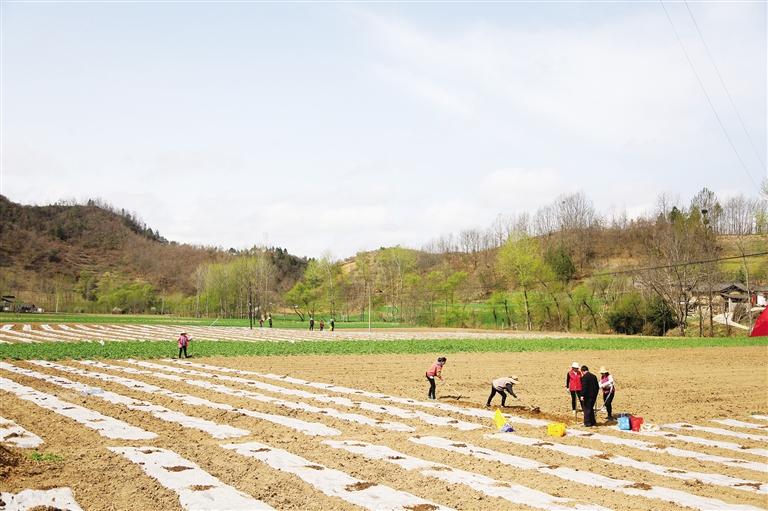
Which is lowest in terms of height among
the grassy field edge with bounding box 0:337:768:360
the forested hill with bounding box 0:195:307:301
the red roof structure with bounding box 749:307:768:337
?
the grassy field edge with bounding box 0:337:768:360

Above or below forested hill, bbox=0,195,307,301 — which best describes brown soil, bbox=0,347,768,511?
below

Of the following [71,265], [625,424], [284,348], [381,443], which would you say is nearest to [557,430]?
[625,424]

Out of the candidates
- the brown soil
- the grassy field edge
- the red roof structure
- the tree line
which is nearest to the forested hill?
the tree line

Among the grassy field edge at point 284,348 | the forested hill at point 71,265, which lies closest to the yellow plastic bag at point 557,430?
the grassy field edge at point 284,348

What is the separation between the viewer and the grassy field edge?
31.6m

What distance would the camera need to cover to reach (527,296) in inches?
3174

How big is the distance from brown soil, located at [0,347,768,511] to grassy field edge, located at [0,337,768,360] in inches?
219

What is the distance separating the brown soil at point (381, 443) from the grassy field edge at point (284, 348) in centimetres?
557

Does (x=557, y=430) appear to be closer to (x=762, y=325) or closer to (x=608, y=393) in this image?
(x=608, y=393)

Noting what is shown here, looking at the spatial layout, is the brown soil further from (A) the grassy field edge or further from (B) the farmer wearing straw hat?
(A) the grassy field edge

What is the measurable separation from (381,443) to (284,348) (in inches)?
1068

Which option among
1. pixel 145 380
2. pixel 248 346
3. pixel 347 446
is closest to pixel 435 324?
pixel 248 346

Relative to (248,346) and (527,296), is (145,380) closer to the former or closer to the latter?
(248,346)

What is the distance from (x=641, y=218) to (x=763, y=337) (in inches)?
3184
